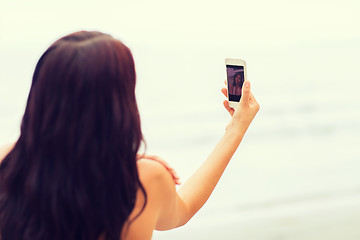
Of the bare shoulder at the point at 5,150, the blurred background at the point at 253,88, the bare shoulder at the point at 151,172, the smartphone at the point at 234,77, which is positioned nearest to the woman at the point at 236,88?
the smartphone at the point at 234,77

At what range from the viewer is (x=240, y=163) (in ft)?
8.87

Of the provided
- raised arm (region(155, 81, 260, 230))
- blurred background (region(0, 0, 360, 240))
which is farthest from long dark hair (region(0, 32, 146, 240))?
blurred background (region(0, 0, 360, 240))

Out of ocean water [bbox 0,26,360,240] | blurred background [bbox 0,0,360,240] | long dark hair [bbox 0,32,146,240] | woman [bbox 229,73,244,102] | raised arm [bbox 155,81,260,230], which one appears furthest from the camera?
ocean water [bbox 0,26,360,240]

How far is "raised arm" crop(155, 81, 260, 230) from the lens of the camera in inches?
32.2

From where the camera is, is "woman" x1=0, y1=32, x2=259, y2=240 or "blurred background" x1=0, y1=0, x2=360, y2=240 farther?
"blurred background" x1=0, y1=0, x2=360, y2=240

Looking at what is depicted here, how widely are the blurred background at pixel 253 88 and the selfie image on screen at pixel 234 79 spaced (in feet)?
4.03

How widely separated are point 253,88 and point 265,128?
0.25m

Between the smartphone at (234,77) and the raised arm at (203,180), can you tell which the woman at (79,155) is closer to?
the raised arm at (203,180)

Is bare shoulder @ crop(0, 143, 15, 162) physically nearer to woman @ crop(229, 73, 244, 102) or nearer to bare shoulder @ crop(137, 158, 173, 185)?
bare shoulder @ crop(137, 158, 173, 185)

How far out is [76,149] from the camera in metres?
0.69

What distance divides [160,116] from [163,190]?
1.88 meters

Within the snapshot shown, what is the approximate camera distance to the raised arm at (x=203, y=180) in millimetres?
817

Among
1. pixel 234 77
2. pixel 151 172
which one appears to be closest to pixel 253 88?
pixel 234 77

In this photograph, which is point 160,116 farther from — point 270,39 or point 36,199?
point 36,199
